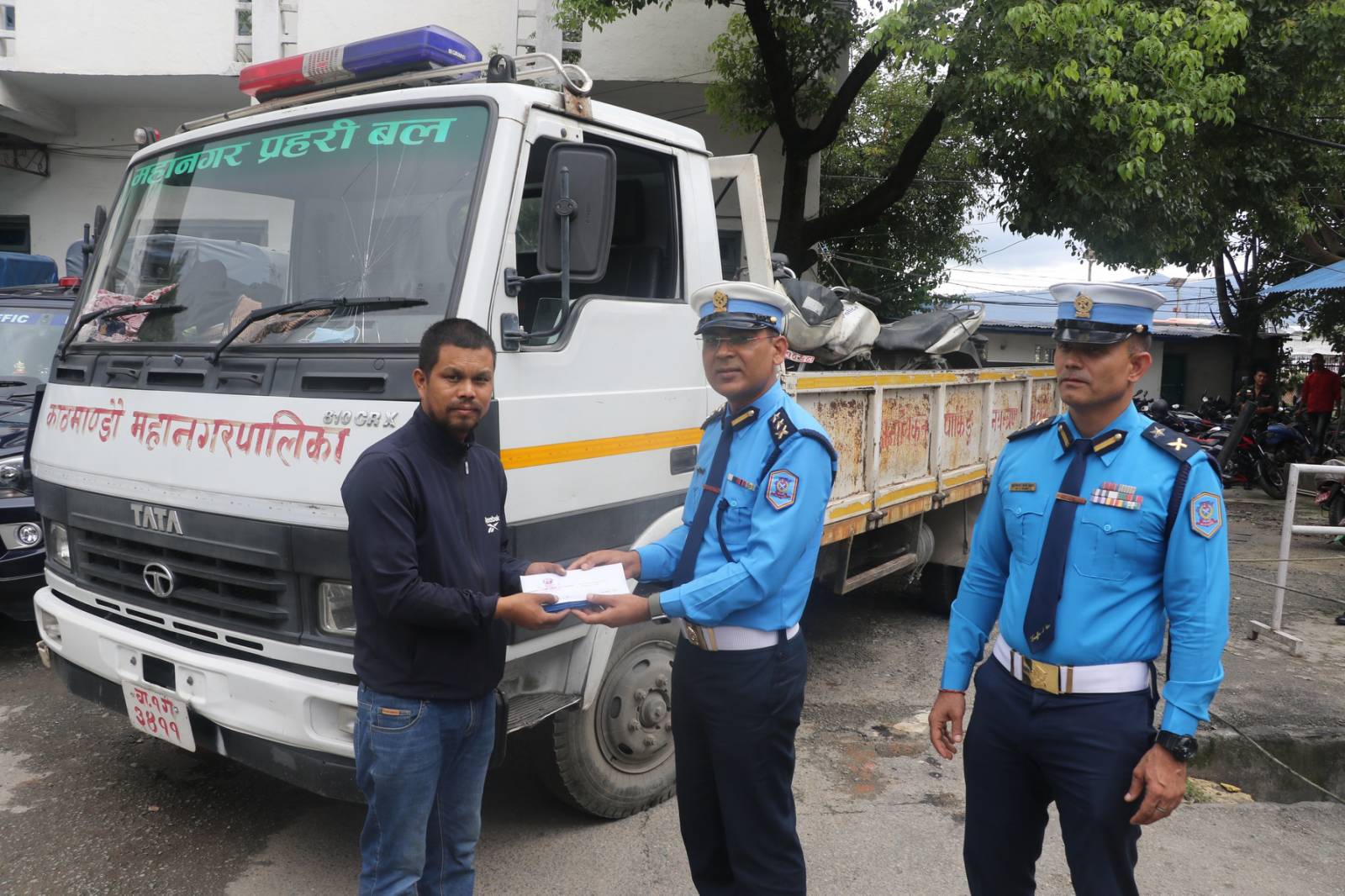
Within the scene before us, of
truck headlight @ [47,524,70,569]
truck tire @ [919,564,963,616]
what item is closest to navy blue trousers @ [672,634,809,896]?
truck headlight @ [47,524,70,569]

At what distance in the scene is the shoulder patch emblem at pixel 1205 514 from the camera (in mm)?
1995

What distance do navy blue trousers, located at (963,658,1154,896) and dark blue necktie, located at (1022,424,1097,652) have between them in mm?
140

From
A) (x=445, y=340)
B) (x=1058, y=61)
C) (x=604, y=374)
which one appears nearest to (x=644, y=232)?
(x=604, y=374)

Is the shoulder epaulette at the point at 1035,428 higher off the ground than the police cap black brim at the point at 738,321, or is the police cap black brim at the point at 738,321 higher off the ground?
the police cap black brim at the point at 738,321

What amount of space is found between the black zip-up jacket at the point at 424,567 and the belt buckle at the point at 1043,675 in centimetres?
121

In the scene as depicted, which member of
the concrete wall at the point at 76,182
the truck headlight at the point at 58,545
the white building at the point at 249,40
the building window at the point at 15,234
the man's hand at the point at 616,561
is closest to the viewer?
the man's hand at the point at 616,561

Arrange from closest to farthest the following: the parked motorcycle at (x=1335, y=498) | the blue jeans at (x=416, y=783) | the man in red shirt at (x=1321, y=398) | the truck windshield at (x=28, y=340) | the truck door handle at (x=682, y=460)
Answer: the blue jeans at (x=416, y=783) < the truck door handle at (x=682, y=460) < the truck windshield at (x=28, y=340) < the parked motorcycle at (x=1335, y=498) < the man in red shirt at (x=1321, y=398)

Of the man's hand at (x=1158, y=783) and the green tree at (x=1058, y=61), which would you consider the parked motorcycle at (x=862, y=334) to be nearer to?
the man's hand at (x=1158, y=783)

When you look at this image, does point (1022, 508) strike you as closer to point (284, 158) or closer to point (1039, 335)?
point (284, 158)

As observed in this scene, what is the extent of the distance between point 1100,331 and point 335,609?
6.74 ft

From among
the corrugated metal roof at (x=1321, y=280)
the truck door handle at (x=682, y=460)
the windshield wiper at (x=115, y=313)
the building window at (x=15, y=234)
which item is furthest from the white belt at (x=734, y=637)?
the building window at (x=15, y=234)

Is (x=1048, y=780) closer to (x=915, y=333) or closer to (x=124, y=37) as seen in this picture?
(x=915, y=333)

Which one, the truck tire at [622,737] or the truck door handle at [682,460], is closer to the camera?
the truck tire at [622,737]

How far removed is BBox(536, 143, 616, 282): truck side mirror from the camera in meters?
2.75
